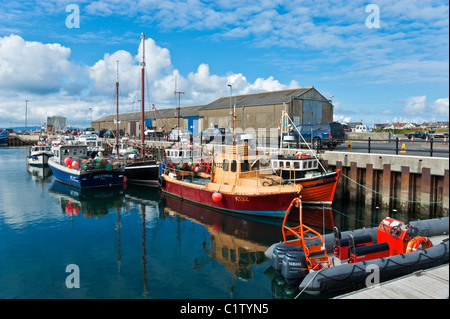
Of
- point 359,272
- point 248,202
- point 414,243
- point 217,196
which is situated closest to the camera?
point 359,272

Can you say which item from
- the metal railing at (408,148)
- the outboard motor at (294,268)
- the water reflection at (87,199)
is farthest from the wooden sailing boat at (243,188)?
the outboard motor at (294,268)

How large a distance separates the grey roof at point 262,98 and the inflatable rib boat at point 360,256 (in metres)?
29.8

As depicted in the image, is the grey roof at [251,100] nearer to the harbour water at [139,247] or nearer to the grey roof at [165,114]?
the grey roof at [165,114]

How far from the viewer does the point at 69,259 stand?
40.7 ft

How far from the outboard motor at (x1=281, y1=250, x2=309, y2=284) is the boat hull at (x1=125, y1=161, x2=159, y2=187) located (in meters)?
20.4

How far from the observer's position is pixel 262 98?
148 ft

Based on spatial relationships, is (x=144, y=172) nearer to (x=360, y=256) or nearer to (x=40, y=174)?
(x=40, y=174)

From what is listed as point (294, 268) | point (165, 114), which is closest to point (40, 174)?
point (165, 114)

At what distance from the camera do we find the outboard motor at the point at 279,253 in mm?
10422

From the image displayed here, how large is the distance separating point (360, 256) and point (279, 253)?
253cm

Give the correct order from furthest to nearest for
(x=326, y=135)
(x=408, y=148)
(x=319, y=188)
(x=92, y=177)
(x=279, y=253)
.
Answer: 1. (x=92, y=177)
2. (x=326, y=135)
3. (x=408, y=148)
4. (x=319, y=188)
5. (x=279, y=253)

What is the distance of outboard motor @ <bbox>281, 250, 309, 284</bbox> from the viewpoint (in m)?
9.73

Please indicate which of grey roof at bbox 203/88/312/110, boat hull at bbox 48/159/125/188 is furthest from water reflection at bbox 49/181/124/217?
grey roof at bbox 203/88/312/110

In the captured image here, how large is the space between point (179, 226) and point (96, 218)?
17.6 feet
